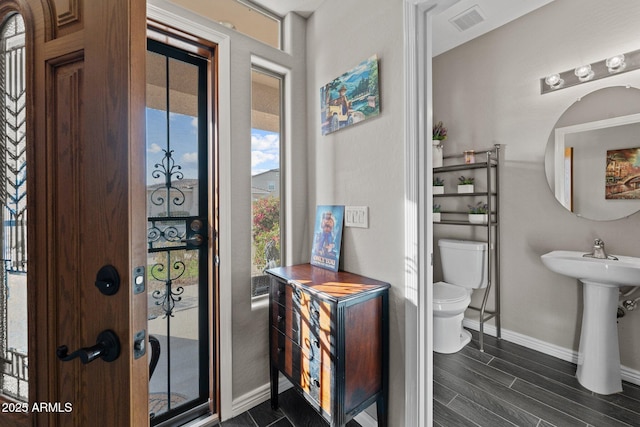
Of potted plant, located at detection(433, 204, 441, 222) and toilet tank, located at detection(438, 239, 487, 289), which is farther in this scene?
potted plant, located at detection(433, 204, 441, 222)

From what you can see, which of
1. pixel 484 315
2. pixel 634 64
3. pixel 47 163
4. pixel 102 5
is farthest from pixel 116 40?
pixel 484 315

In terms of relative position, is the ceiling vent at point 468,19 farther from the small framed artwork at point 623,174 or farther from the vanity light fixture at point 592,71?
the small framed artwork at point 623,174

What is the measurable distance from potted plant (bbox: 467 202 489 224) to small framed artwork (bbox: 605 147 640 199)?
2.62ft

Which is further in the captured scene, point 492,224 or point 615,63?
point 492,224

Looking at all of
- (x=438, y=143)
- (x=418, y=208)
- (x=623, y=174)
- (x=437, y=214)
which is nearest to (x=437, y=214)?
(x=437, y=214)

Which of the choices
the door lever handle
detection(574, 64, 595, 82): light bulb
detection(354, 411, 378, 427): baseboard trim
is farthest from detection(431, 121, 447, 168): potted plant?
the door lever handle

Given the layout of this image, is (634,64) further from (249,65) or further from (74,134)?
(74,134)

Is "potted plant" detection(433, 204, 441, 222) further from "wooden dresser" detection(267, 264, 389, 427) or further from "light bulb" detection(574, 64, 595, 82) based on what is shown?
"wooden dresser" detection(267, 264, 389, 427)

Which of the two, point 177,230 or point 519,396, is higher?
point 177,230

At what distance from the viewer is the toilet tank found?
8.32 ft

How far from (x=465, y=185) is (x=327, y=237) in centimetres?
165

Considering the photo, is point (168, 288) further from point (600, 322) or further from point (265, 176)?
point (600, 322)

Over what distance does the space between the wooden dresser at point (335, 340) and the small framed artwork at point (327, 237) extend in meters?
0.15

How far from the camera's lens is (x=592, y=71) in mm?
2068
